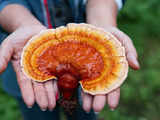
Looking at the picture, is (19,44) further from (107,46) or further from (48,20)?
(107,46)

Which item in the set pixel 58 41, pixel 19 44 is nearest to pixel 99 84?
pixel 58 41

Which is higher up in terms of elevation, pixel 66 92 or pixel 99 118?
pixel 66 92

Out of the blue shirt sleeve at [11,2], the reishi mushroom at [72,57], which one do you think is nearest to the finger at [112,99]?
the reishi mushroom at [72,57]

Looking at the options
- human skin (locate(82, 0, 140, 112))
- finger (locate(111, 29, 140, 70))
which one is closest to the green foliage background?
human skin (locate(82, 0, 140, 112))

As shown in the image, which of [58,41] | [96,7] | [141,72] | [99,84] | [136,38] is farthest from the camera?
[136,38]

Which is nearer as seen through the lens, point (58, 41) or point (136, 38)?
point (58, 41)

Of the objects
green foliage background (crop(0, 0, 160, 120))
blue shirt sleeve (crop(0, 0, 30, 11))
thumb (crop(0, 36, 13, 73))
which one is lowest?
green foliage background (crop(0, 0, 160, 120))

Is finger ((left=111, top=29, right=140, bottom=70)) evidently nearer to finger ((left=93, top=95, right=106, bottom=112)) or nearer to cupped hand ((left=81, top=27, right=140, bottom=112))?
cupped hand ((left=81, top=27, right=140, bottom=112))
